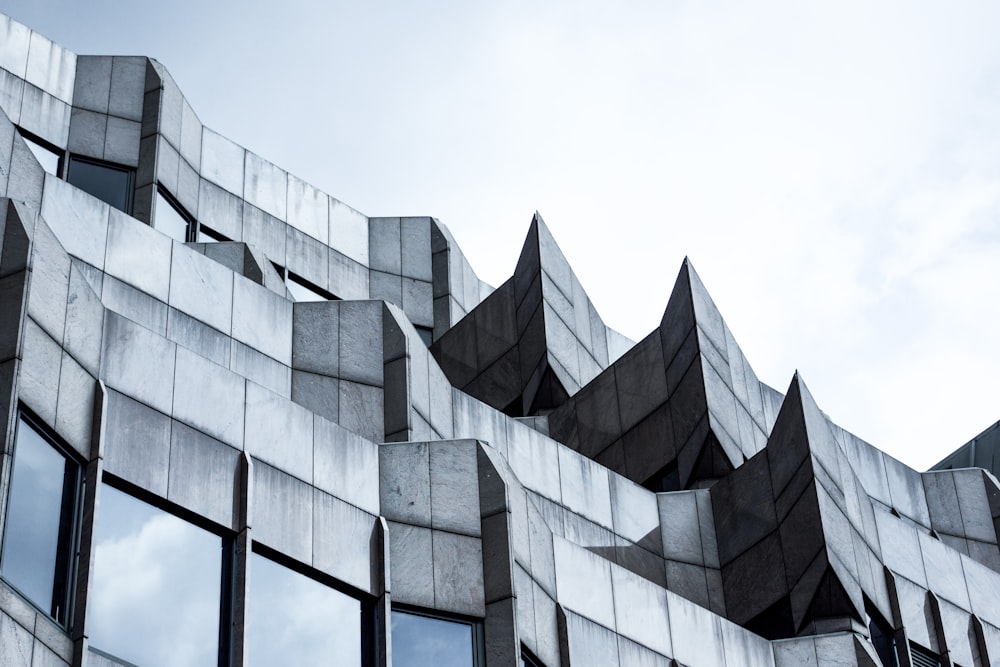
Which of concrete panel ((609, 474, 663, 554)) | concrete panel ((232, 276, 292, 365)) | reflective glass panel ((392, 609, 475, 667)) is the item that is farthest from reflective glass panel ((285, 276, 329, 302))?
reflective glass panel ((392, 609, 475, 667))

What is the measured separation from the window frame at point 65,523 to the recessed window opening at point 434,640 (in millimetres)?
5778

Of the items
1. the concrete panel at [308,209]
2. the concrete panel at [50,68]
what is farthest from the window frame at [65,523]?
the concrete panel at [308,209]

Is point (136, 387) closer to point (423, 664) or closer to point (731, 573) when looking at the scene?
point (423, 664)

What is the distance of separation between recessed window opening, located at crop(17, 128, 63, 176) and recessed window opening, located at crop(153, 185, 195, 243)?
2381 mm

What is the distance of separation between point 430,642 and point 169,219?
721 inches

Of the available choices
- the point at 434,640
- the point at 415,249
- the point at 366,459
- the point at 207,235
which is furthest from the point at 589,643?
the point at 415,249

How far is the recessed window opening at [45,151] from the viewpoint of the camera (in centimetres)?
3847

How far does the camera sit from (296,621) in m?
23.7

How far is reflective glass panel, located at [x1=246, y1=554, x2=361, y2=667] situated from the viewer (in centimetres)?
2295

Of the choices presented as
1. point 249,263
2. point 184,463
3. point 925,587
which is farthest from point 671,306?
point 184,463

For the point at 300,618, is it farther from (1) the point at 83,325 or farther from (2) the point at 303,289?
(2) the point at 303,289

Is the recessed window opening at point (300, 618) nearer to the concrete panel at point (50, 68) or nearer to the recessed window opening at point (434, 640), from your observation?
the recessed window opening at point (434, 640)

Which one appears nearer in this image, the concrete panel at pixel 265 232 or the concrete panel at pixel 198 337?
the concrete panel at pixel 198 337

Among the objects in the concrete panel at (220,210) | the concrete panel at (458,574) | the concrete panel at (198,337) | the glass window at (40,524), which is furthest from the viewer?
the concrete panel at (220,210)
